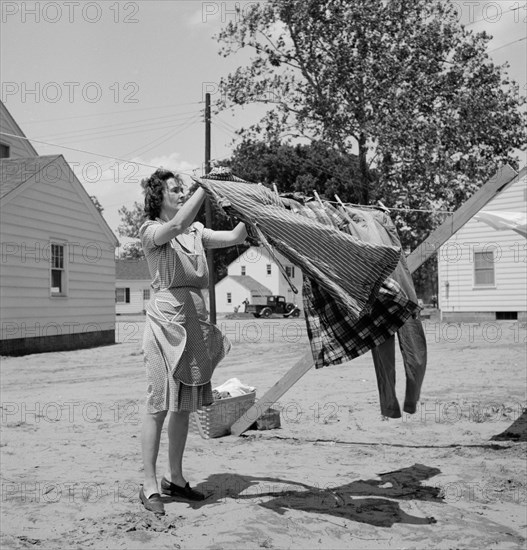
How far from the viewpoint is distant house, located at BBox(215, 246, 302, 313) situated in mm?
58000

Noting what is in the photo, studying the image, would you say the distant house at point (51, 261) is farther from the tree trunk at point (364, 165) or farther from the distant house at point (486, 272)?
the tree trunk at point (364, 165)

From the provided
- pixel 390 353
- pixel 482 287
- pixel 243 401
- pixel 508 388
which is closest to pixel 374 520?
pixel 390 353

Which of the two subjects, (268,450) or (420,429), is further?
(420,429)

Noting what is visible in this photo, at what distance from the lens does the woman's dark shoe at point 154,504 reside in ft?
13.0

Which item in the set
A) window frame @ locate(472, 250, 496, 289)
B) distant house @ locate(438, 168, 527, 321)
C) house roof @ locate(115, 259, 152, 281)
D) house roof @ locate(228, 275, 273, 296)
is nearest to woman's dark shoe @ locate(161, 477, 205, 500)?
distant house @ locate(438, 168, 527, 321)

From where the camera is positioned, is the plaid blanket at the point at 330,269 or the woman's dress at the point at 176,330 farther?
the woman's dress at the point at 176,330

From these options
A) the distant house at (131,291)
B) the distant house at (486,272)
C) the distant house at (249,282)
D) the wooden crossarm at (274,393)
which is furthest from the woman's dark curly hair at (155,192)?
the distant house at (131,291)

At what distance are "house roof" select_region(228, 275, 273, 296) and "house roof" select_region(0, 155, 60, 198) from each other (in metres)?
40.4

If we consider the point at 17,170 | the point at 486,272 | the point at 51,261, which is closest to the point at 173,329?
the point at 51,261

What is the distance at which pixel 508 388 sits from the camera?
29.3 ft

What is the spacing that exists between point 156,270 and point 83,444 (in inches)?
95.7

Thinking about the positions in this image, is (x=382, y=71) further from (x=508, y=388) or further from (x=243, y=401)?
(x=243, y=401)

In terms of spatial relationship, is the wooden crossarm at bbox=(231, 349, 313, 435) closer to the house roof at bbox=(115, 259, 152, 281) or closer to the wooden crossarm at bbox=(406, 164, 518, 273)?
the wooden crossarm at bbox=(406, 164, 518, 273)

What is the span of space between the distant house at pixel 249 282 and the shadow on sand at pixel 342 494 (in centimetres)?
5166
